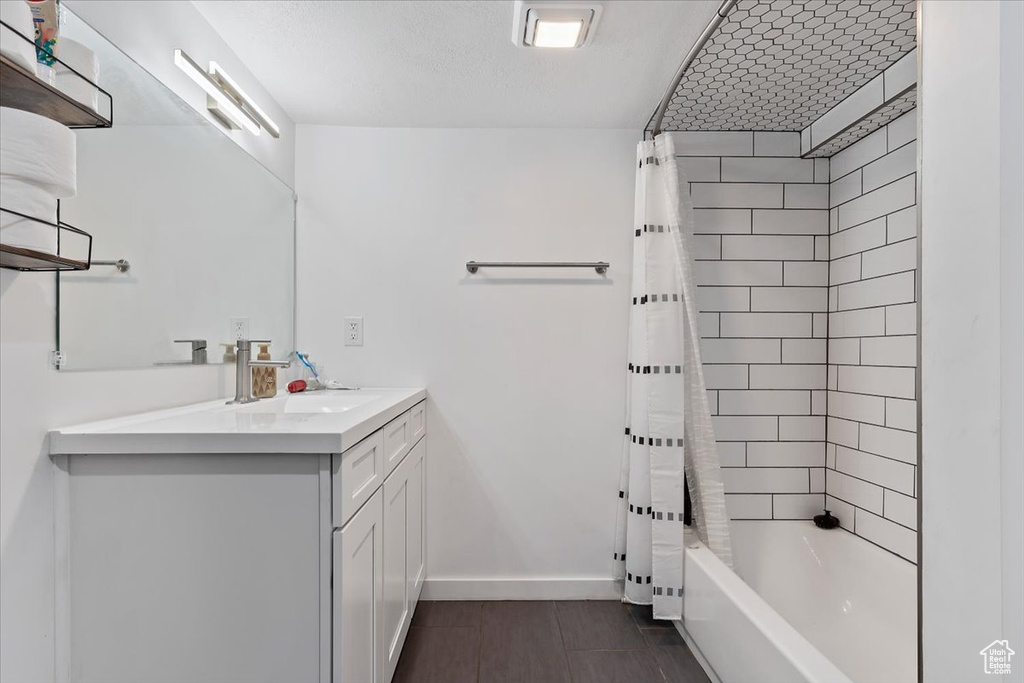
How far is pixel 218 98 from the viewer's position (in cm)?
166

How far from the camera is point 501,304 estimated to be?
236 cm

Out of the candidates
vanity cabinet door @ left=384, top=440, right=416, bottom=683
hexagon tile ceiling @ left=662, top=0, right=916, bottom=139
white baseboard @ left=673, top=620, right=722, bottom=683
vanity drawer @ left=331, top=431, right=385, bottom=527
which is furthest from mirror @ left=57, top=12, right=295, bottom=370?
white baseboard @ left=673, top=620, right=722, bottom=683

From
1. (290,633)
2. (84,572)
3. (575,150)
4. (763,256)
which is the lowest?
(290,633)

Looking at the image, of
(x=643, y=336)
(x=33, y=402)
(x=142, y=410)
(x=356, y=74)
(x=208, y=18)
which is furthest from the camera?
(x=643, y=336)

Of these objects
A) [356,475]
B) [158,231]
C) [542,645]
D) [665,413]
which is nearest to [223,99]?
[158,231]

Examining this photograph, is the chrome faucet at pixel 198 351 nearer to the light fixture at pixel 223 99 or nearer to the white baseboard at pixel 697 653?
the light fixture at pixel 223 99

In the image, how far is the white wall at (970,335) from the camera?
633 millimetres

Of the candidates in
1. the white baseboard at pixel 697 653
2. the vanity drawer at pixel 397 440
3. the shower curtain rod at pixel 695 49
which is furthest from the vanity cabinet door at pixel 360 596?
the shower curtain rod at pixel 695 49

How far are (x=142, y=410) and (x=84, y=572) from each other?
1.38 feet

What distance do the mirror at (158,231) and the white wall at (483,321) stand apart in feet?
1.20

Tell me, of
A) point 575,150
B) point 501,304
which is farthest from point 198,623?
point 575,150

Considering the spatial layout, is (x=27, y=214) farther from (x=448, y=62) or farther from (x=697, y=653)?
(x=697, y=653)

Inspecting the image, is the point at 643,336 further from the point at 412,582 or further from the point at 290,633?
the point at 290,633

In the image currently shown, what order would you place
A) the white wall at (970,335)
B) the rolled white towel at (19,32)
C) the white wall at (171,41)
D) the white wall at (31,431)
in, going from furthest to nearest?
the white wall at (171,41), the white wall at (31,431), the rolled white towel at (19,32), the white wall at (970,335)
